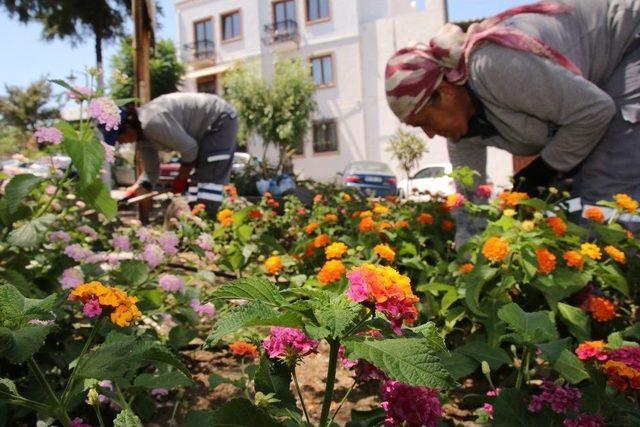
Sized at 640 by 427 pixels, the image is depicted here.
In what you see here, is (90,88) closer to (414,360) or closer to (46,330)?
(46,330)

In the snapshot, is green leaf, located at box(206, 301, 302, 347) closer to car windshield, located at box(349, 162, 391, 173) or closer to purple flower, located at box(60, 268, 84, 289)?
purple flower, located at box(60, 268, 84, 289)

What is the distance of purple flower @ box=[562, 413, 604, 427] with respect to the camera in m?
0.80

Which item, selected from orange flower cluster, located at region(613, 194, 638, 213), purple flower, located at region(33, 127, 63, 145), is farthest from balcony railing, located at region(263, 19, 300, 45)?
purple flower, located at region(33, 127, 63, 145)

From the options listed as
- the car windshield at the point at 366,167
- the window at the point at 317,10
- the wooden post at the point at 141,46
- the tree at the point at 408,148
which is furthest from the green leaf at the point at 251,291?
the window at the point at 317,10

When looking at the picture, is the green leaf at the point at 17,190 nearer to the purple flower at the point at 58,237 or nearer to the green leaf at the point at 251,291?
the purple flower at the point at 58,237

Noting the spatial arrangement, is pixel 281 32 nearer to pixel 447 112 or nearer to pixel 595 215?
pixel 447 112

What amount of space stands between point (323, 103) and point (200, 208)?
17030 mm

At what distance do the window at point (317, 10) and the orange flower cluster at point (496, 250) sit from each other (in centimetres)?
1961

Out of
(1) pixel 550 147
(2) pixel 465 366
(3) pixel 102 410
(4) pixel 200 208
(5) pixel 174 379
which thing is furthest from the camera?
(4) pixel 200 208

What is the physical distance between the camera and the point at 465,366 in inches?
39.4

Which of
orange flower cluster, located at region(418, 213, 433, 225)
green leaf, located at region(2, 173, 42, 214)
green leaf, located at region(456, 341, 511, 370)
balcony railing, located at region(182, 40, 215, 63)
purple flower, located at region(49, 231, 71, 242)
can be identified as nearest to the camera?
green leaf, located at region(456, 341, 511, 370)

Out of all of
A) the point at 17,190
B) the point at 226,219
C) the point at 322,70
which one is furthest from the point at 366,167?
the point at 17,190

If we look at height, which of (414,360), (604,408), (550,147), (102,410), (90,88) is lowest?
(102,410)

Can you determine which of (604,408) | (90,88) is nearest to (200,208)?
(90,88)
